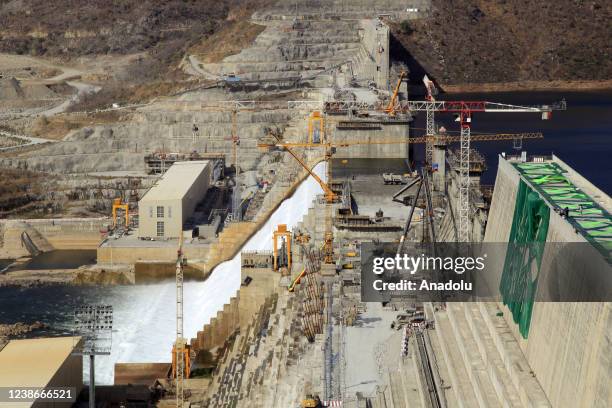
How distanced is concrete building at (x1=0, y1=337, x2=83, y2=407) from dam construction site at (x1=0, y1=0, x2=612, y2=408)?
4.5 inches

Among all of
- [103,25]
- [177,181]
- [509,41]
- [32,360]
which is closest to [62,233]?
[177,181]

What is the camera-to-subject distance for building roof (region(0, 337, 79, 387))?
118 feet

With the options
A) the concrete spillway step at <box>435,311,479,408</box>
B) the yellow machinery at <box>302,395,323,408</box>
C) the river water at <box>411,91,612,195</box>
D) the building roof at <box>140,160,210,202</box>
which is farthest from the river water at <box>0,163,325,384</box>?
A: the concrete spillway step at <box>435,311,479,408</box>

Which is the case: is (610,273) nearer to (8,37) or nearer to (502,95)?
(502,95)

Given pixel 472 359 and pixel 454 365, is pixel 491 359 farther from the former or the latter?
pixel 454 365

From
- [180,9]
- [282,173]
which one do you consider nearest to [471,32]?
[180,9]

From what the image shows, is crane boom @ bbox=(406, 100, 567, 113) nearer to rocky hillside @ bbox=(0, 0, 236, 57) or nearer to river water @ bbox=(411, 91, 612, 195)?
river water @ bbox=(411, 91, 612, 195)

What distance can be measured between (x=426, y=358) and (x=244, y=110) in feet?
184

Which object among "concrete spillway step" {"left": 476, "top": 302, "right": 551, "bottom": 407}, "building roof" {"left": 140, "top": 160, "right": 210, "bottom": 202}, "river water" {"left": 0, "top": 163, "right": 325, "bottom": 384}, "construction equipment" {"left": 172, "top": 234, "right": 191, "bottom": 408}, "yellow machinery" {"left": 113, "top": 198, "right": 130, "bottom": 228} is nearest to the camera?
"concrete spillway step" {"left": 476, "top": 302, "right": 551, "bottom": 407}

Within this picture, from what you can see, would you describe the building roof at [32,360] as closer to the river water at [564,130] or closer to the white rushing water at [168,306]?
the white rushing water at [168,306]

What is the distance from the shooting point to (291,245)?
5078 cm

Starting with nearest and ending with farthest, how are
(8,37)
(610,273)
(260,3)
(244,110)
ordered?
(610,273)
(244,110)
(260,3)
(8,37)

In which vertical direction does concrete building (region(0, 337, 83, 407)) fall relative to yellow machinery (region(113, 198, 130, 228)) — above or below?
below

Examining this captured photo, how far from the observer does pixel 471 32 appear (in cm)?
14588
